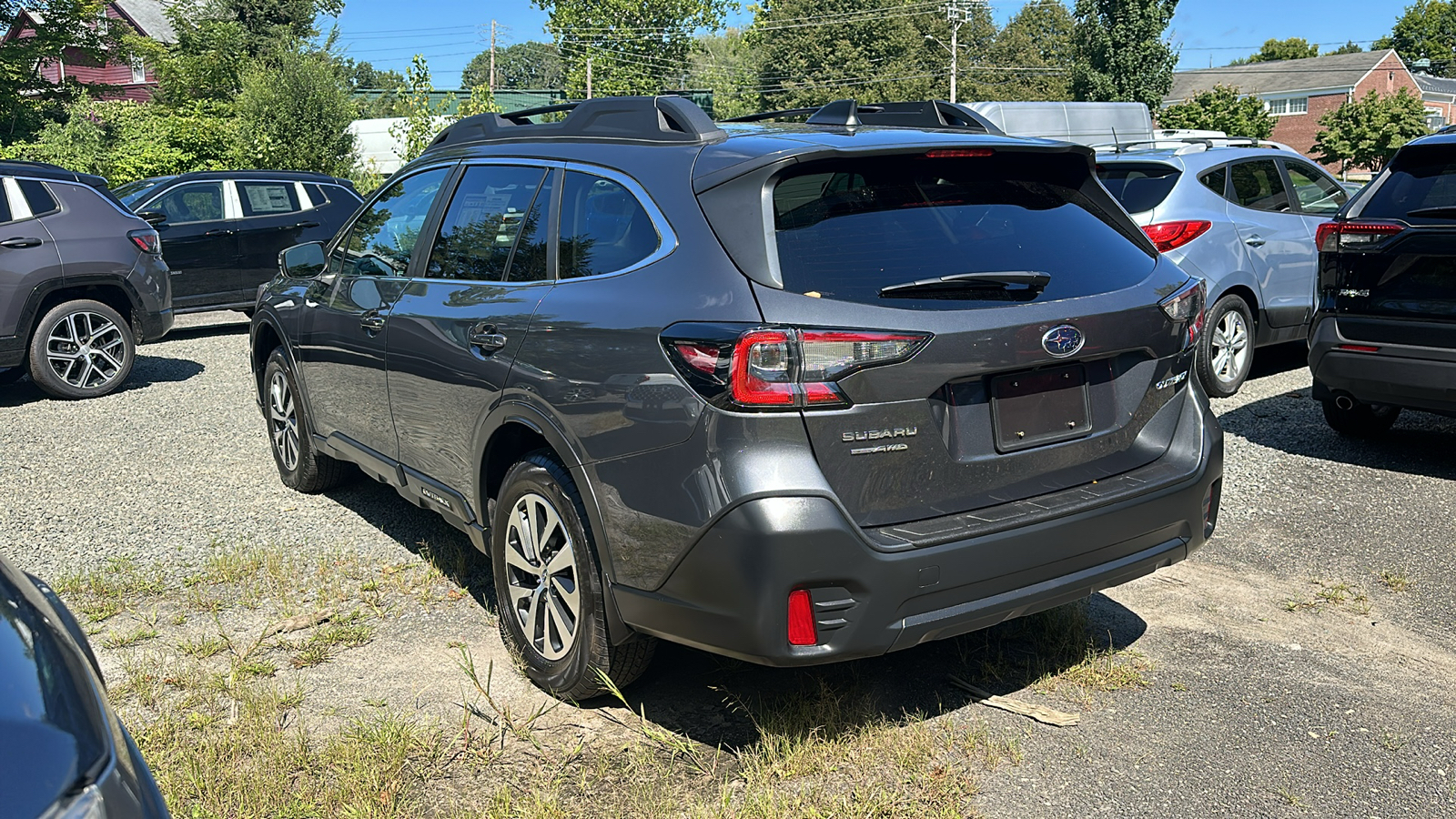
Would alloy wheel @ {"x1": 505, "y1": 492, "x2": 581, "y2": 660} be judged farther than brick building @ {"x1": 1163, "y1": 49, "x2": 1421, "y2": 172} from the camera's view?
No

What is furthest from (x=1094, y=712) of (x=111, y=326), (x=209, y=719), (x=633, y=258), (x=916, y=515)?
(x=111, y=326)

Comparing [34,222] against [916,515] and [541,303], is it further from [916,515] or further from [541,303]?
[916,515]

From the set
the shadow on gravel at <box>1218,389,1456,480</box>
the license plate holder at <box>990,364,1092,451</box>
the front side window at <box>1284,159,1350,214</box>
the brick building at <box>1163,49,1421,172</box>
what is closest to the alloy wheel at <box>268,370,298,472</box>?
the license plate holder at <box>990,364,1092,451</box>

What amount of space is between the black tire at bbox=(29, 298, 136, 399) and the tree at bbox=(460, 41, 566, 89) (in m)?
126

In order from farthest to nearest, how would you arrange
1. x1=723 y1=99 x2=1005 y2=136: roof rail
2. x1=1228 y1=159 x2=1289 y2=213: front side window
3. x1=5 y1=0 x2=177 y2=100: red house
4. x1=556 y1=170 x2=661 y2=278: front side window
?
x1=5 y1=0 x2=177 y2=100: red house → x1=1228 y1=159 x2=1289 y2=213: front side window → x1=723 y1=99 x2=1005 y2=136: roof rail → x1=556 y1=170 x2=661 y2=278: front side window

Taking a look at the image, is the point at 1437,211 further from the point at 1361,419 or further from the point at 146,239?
the point at 146,239

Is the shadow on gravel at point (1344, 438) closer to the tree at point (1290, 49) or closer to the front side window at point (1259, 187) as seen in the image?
the front side window at point (1259, 187)

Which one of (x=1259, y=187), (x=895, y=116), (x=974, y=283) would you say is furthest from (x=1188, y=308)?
(x=1259, y=187)

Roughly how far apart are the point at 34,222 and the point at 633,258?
789cm

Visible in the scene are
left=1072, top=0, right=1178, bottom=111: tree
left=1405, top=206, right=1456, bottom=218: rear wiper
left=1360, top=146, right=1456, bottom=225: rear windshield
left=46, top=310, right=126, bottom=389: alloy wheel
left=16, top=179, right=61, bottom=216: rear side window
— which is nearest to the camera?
left=1405, top=206, right=1456, bottom=218: rear wiper

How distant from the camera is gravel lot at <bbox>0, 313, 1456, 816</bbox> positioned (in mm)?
3416

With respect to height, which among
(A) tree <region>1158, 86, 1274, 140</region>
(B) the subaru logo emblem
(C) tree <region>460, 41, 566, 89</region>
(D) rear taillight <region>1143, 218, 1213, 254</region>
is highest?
(C) tree <region>460, 41, 566, 89</region>

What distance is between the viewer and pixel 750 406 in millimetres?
3045

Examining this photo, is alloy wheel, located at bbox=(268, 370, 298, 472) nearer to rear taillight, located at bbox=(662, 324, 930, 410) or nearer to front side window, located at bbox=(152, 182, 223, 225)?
rear taillight, located at bbox=(662, 324, 930, 410)
